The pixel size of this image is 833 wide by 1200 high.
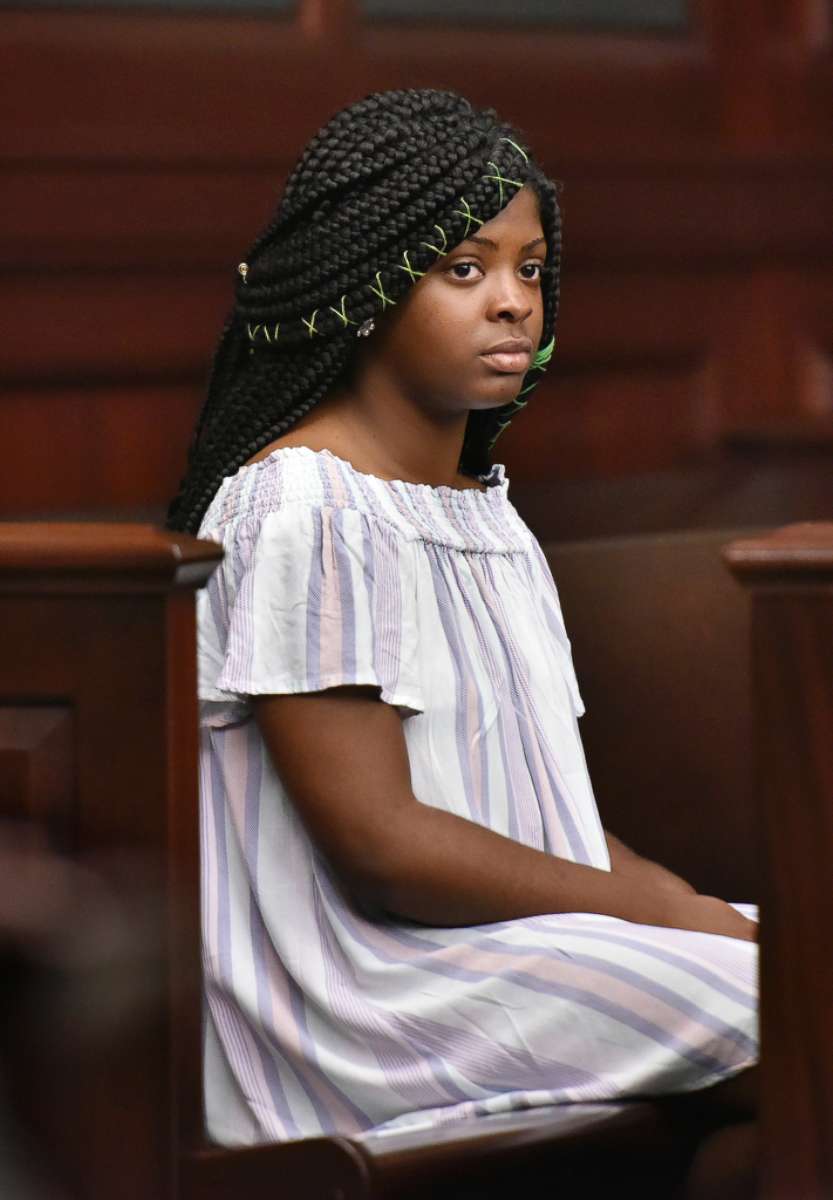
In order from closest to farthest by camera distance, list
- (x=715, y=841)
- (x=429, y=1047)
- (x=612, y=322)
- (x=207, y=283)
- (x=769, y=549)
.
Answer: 1. (x=769, y=549)
2. (x=429, y=1047)
3. (x=715, y=841)
4. (x=207, y=283)
5. (x=612, y=322)

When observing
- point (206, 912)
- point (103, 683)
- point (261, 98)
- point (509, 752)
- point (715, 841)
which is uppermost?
point (261, 98)

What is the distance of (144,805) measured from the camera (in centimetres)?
123

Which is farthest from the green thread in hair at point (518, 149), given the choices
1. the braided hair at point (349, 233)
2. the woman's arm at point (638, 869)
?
the woman's arm at point (638, 869)

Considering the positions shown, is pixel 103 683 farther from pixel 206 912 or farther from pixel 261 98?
pixel 261 98

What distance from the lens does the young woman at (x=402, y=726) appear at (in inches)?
52.7

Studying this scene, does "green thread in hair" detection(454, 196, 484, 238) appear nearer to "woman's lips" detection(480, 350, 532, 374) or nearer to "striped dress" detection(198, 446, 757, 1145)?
"woman's lips" detection(480, 350, 532, 374)

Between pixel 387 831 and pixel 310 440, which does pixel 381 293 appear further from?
pixel 387 831

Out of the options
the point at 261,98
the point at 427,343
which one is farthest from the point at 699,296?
the point at 427,343

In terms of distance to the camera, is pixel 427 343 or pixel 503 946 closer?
pixel 503 946

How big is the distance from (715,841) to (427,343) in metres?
0.70

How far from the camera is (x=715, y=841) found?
6.47 feet

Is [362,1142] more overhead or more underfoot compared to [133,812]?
more underfoot

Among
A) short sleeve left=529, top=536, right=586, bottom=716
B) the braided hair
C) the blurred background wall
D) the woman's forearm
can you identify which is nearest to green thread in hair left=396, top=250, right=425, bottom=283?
the braided hair

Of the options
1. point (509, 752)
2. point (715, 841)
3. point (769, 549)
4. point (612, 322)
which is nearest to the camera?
point (769, 549)
